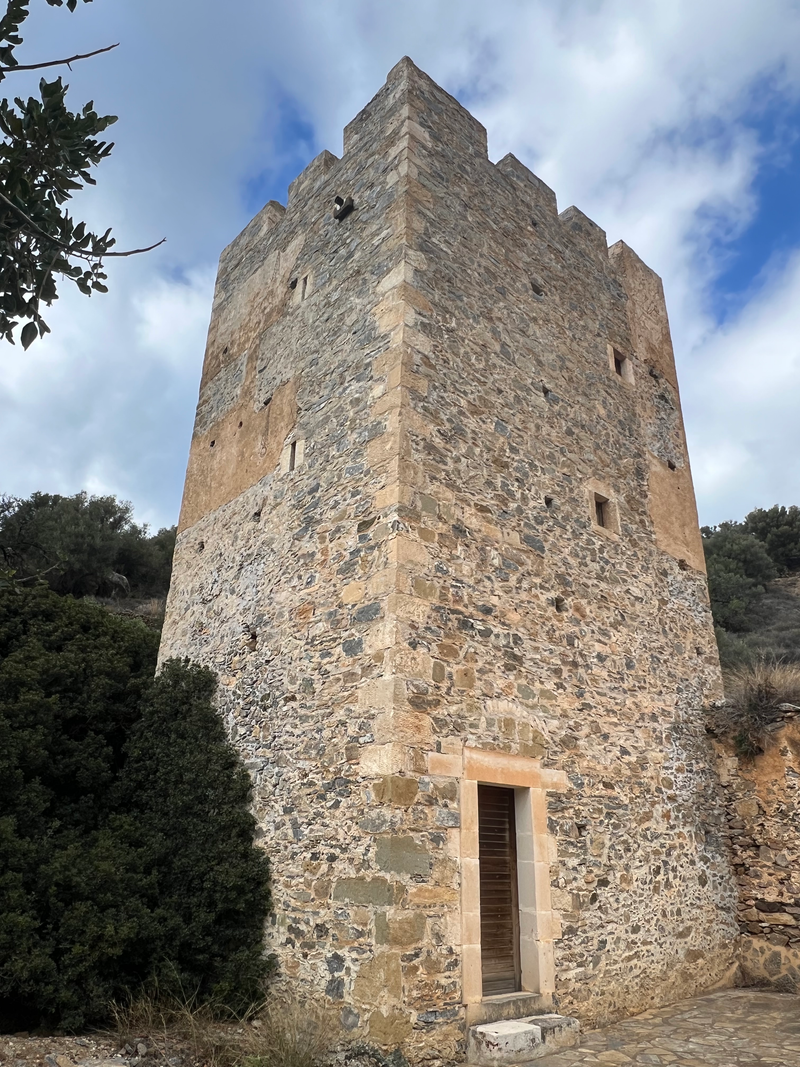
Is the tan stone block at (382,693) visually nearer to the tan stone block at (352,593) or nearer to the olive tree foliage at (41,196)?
the tan stone block at (352,593)

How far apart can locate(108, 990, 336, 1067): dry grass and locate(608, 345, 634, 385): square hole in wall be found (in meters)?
7.37

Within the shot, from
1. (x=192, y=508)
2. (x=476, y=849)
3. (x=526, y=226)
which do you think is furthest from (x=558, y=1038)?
Result: (x=526, y=226)

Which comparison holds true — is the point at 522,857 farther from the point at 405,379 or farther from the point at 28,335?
the point at 28,335

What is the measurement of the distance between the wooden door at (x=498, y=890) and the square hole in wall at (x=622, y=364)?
5.53 meters

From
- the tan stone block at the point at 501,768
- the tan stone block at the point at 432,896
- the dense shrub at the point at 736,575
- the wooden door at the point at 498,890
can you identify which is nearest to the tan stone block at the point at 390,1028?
the tan stone block at the point at 432,896

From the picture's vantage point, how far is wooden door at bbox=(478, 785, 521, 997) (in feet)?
17.7

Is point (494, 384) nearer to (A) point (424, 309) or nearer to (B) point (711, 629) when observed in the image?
(A) point (424, 309)

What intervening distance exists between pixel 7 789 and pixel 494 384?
Answer: 17.4ft

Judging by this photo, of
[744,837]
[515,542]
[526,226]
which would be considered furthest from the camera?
[526,226]

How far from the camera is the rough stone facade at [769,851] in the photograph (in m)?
7.05

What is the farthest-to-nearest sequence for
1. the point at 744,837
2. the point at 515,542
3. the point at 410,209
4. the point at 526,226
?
1. the point at 526,226
2. the point at 744,837
3. the point at 410,209
4. the point at 515,542

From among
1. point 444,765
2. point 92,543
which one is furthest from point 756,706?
point 92,543

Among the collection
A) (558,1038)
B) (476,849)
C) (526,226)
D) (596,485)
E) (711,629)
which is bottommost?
(558,1038)

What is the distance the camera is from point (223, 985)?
528 cm
